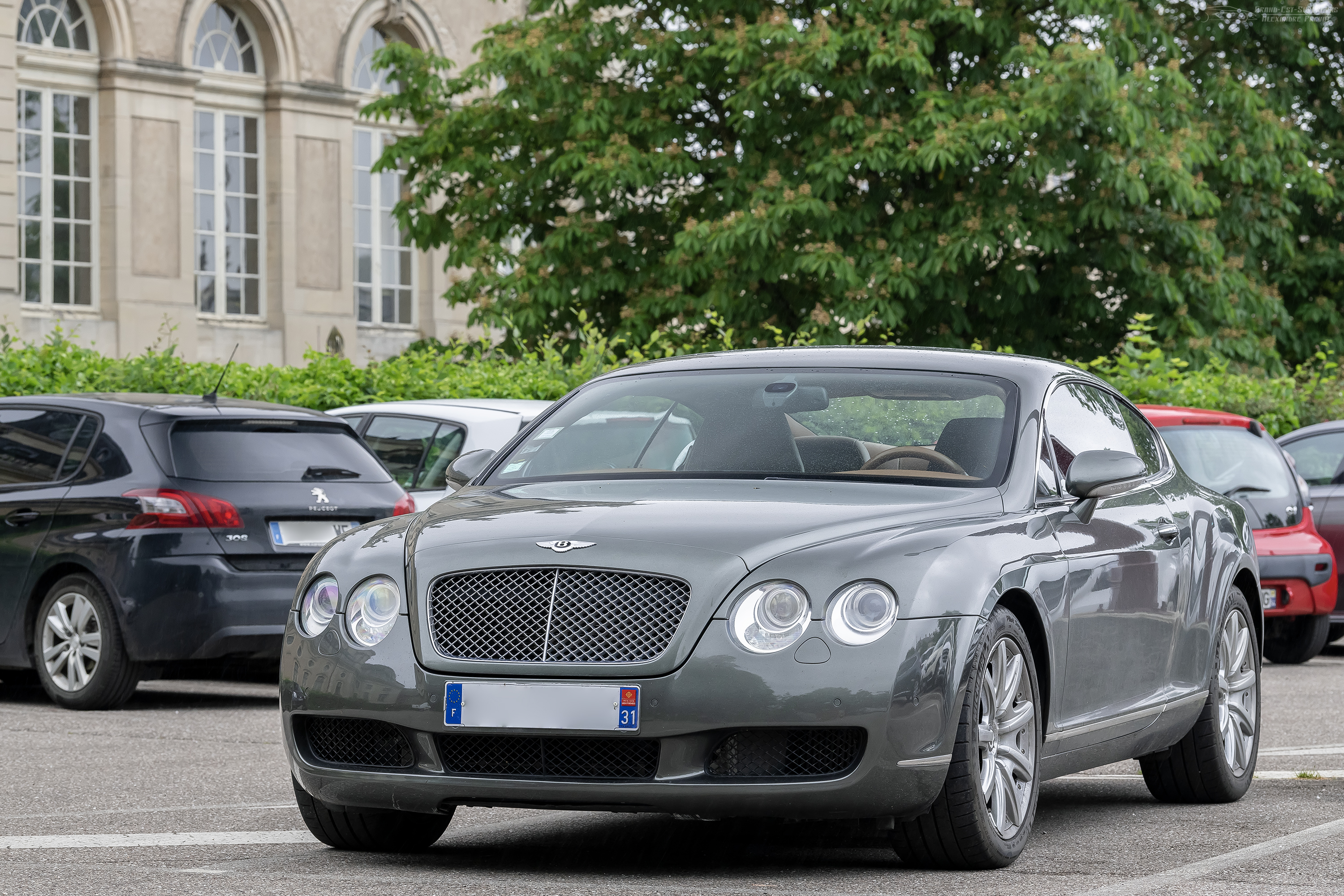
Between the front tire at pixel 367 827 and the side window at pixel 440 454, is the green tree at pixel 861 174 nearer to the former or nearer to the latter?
the side window at pixel 440 454

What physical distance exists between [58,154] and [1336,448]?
21.6 m

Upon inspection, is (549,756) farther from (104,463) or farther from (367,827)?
(104,463)

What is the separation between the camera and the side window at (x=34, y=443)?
38.5ft

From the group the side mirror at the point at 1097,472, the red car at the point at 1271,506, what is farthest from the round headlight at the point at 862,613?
the red car at the point at 1271,506

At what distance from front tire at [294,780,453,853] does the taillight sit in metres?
4.99

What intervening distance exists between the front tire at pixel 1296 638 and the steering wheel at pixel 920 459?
8372 mm

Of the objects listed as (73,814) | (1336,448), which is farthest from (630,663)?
(1336,448)

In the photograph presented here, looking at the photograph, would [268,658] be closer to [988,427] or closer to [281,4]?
[988,427]

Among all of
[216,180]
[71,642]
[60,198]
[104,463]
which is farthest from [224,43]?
[71,642]

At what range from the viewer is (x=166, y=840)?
21.9 ft

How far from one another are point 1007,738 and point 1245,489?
8.74 metres

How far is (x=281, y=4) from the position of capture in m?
34.1

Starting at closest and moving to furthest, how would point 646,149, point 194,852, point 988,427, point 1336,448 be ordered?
point 194,852 → point 988,427 → point 1336,448 → point 646,149

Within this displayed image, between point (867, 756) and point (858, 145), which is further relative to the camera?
point (858, 145)
